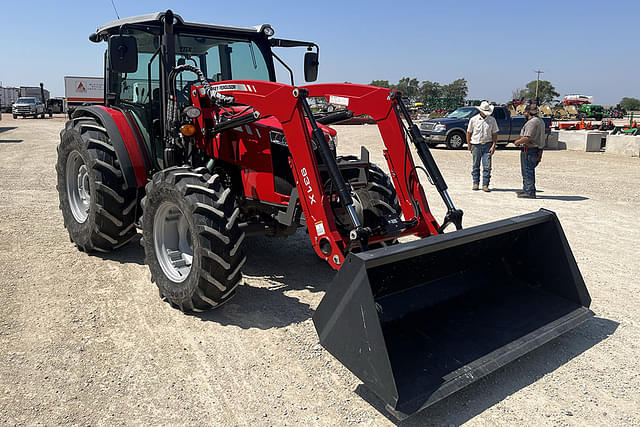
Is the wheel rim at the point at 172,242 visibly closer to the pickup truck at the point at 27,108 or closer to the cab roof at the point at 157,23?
the cab roof at the point at 157,23

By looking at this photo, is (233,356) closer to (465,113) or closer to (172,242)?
(172,242)

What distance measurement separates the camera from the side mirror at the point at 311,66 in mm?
5444

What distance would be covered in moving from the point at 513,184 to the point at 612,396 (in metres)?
8.60

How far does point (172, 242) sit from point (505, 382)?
293 cm

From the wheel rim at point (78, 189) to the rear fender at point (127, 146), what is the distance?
762mm

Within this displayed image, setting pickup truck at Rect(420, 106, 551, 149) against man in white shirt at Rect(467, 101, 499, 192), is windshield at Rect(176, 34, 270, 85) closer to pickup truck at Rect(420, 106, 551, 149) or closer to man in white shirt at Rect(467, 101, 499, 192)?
man in white shirt at Rect(467, 101, 499, 192)

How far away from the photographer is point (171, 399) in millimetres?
3010

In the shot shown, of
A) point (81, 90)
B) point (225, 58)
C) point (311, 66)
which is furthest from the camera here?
point (81, 90)

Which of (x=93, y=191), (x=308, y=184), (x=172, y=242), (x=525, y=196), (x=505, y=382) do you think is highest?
(x=308, y=184)

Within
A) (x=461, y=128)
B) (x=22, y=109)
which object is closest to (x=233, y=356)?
(x=461, y=128)

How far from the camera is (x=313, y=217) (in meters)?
3.67

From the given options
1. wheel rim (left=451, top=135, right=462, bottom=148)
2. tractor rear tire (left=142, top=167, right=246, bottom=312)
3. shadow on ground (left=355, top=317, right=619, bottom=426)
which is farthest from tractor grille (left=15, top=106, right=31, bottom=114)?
shadow on ground (left=355, top=317, right=619, bottom=426)

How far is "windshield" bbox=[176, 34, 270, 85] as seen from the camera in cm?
508

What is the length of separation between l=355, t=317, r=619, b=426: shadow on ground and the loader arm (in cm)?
112
